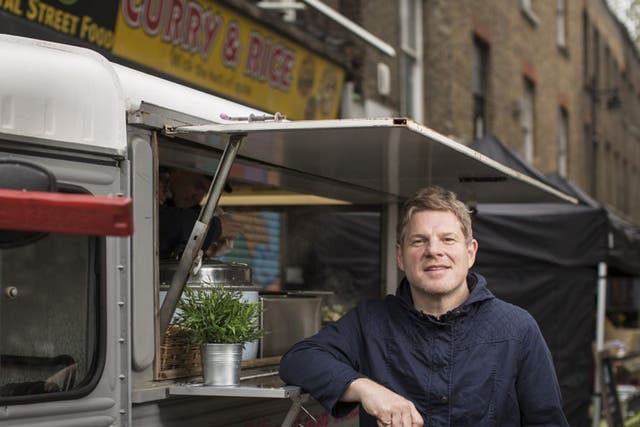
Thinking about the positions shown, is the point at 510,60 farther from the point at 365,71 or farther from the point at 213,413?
the point at 213,413

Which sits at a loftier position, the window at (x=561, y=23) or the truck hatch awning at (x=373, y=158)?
the window at (x=561, y=23)

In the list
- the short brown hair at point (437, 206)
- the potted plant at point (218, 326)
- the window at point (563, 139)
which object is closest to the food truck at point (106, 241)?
the potted plant at point (218, 326)

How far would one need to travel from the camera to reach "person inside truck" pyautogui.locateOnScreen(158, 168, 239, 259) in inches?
190

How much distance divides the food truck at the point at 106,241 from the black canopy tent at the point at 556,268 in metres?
6.68

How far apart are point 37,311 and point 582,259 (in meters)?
8.34

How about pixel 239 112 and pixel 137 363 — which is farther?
pixel 239 112

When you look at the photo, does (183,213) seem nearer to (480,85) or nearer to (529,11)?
(480,85)

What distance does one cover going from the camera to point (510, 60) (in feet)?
67.5

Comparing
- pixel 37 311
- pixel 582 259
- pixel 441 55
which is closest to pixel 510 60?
pixel 441 55

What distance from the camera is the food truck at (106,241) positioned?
3.34m

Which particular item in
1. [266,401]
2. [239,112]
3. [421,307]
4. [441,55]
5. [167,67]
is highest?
[441,55]

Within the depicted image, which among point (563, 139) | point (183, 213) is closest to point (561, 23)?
point (563, 139)

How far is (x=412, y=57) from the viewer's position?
16.5 m

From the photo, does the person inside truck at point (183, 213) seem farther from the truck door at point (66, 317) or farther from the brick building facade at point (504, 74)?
the brick building facade at point (504, 74)
